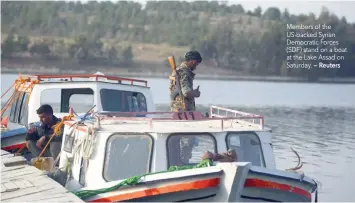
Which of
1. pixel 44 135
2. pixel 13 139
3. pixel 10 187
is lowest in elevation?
pixel 10 187

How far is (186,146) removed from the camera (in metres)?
11.8

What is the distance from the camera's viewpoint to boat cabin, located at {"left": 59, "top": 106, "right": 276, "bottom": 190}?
11.4 m

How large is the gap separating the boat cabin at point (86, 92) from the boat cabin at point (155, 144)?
197 inches

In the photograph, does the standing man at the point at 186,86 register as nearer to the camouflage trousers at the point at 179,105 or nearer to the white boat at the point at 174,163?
the camouflage trousers at the point at 179,105

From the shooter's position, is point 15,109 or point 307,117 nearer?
point 15,109

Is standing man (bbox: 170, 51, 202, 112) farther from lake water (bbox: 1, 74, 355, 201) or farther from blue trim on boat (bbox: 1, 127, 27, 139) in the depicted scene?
lake water (bbox: 1, 74, 355, 201)

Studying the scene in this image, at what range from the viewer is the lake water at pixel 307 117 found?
21047 millimetres

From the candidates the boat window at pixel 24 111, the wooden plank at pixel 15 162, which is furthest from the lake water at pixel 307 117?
the boat window at pixel 24 111

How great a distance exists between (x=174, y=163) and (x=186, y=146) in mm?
347

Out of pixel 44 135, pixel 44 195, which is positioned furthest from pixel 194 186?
pixel 44 135

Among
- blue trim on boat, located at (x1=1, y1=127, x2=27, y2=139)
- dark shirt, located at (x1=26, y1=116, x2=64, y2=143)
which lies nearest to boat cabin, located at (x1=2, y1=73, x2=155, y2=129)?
blue trim on boat, located at (x1=1, y1=127, x2=27, y2=139)

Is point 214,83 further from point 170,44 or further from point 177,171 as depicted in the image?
point 177,171

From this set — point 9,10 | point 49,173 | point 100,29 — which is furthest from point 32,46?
point 49,173

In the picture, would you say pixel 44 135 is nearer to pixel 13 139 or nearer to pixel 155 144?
pixel 13 139
